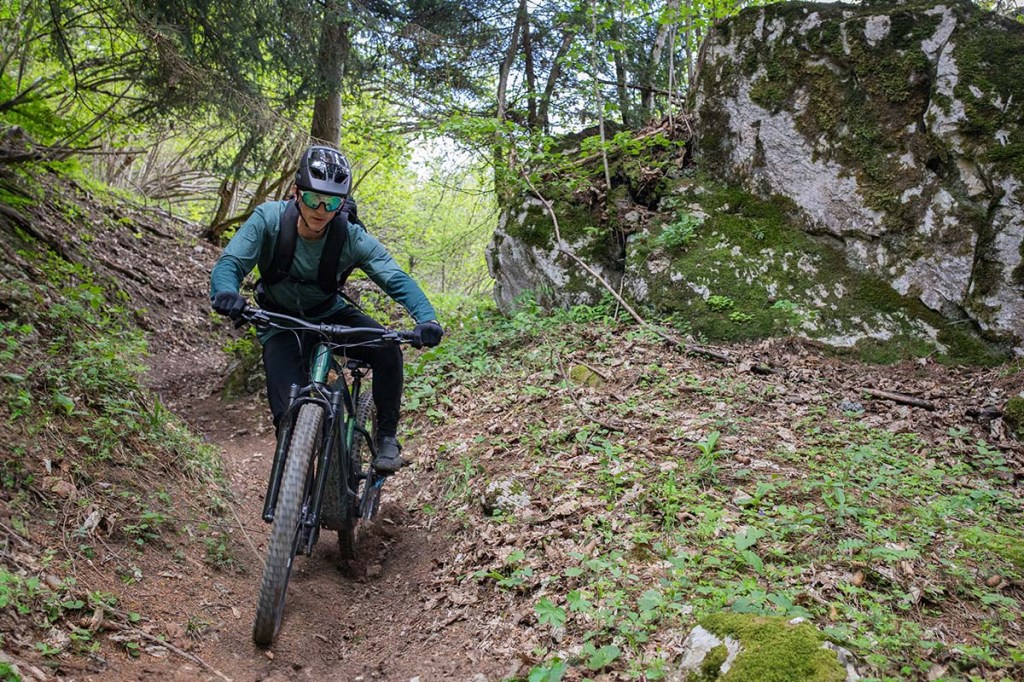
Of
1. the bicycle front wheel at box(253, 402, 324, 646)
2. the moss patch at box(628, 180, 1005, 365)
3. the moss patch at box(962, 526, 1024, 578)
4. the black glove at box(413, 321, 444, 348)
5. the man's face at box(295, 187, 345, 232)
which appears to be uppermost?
the moss patch at box(628, 180, 1005, 365)

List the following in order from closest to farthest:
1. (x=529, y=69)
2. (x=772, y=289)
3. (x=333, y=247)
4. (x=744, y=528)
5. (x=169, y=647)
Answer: (x=169, y=647)
(x=744, y=528)
(x=333, y=247)
(x=772, y=289)
(x=529, y=69)

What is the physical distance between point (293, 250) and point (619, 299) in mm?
5096

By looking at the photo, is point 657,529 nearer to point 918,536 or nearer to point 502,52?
point 918,536

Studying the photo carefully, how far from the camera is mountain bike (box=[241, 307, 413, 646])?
3.63 metres

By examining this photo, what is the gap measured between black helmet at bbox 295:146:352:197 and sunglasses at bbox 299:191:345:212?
3 centimetres

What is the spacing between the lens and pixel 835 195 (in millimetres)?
8039

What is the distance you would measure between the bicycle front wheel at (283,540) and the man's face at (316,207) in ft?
4.43

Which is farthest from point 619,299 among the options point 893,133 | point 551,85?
point 551,85

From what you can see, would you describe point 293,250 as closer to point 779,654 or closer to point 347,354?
point 347,354

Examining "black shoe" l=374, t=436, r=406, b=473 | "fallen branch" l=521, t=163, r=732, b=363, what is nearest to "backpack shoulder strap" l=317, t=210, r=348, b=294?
"black shoe" l=374, t=436, r=406, b=473

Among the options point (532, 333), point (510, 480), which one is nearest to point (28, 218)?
point (532, 333)

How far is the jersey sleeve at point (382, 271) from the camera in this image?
4578 mm

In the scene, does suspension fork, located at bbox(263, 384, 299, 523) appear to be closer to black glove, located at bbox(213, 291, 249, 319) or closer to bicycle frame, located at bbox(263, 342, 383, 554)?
bicycle frame, located at bbox(263, 342, 383, 554)

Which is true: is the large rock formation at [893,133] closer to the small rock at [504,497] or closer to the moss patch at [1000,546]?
the moss patch at [1000,546]
